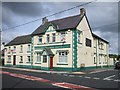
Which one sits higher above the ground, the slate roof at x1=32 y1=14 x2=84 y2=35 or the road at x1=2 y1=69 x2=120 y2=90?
the slate roof at x1=32 y1=14 x2=84 y2=35

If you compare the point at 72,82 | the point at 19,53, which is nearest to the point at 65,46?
the point at 72,82

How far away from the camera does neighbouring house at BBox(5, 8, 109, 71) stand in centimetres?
2811

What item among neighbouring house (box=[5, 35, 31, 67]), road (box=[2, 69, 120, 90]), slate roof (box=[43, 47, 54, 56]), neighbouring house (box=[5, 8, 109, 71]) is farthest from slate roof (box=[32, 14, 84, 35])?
road (box=[2, 69, 120, 90])

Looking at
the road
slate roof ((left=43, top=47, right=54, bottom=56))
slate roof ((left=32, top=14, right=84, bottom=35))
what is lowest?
the road

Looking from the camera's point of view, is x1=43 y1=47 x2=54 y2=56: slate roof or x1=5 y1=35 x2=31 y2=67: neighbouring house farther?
x1=5 y1=35 x2=31 y2=67: neighbouring house

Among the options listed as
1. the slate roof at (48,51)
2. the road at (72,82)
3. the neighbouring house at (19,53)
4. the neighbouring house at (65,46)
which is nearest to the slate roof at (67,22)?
the neighbouring house at (65,46)

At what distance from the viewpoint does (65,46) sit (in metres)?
28.6

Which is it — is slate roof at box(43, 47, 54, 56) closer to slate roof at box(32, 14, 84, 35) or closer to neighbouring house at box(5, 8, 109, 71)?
neighbouring house at box(5, 8, 109, 71)

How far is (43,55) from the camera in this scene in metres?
31.0

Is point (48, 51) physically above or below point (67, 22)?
below

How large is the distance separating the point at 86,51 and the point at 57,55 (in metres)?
5.31

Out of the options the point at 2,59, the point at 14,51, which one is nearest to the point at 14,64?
the point at 14,51

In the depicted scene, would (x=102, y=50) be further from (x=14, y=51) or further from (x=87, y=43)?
(x=14, y=51)

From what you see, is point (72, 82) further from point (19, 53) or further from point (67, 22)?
point (19, 53)
